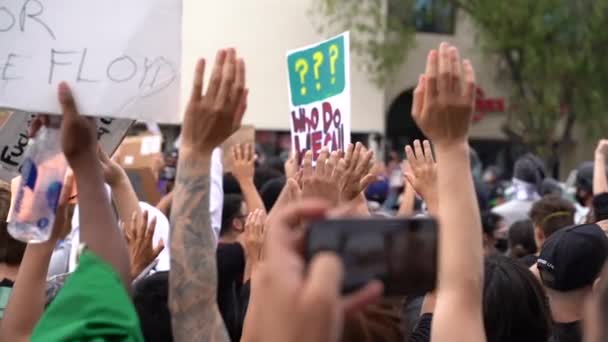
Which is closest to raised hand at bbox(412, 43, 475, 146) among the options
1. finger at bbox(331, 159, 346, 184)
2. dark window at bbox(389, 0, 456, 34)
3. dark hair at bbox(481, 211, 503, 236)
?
finger at bbox(331, 159, 346, 184)

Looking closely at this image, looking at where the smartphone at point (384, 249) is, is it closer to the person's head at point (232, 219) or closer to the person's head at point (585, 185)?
the person's head at point (232, 219)

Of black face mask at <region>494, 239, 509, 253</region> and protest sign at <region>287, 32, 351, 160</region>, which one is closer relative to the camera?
protest sign at <region>287, 32, 351, 160</region>

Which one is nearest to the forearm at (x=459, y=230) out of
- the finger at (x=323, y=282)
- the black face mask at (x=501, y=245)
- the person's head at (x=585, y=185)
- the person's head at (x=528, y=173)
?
the finger at (x=323, y=282)

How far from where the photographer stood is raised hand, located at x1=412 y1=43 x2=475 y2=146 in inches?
90.2

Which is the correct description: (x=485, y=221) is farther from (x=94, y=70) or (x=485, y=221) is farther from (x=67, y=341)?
(x=67, y=341)

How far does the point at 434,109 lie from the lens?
2.32m

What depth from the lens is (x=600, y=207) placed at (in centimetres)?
520

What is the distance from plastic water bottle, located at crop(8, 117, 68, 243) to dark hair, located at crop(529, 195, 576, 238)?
3537 millimetres

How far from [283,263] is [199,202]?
817 mm

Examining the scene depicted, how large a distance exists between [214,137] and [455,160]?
1.77 ft

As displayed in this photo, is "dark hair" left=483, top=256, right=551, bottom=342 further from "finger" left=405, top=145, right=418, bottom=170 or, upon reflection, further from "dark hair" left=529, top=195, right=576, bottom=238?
"dark hair" left=529, top=195, right=576, bottom=238

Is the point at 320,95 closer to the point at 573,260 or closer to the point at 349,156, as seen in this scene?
the point at 349,156

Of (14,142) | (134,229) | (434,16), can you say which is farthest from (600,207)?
(434,16)

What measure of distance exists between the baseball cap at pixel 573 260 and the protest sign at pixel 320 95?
4.01ft
